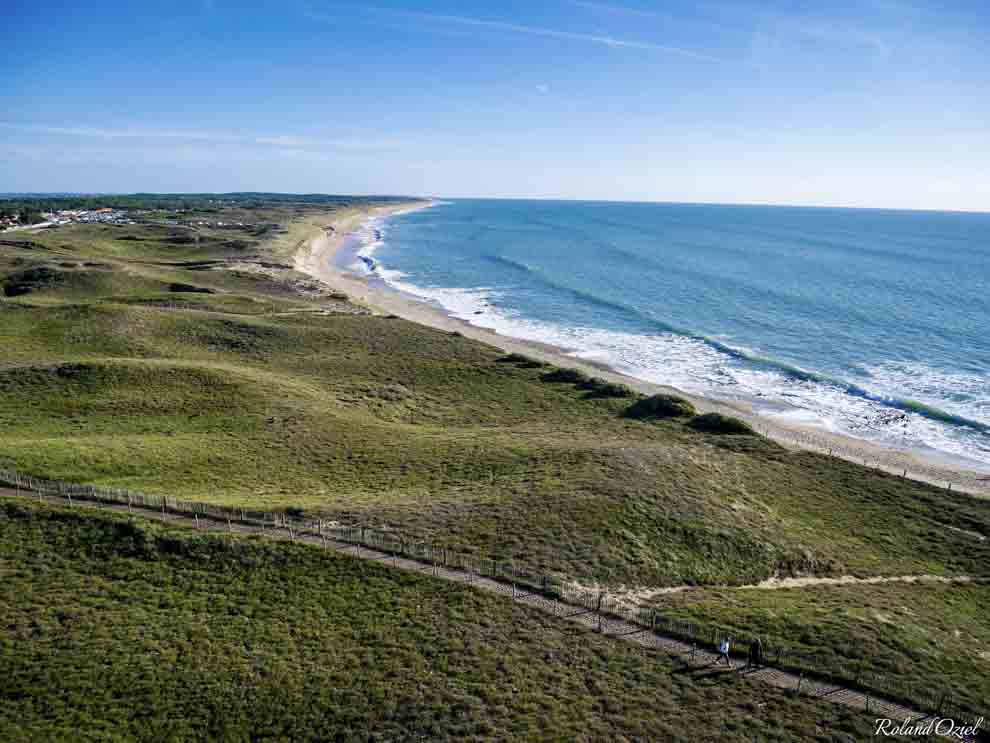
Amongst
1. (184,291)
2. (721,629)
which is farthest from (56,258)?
(721,629)

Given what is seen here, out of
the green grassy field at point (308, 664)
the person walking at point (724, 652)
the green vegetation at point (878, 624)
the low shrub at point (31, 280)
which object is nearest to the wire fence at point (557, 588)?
the green vegetation at point (878, 624)

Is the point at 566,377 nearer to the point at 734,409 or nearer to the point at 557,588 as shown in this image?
the point at 734,409

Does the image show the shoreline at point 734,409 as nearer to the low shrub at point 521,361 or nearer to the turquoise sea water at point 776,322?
the turquoise sea water at point 776,322

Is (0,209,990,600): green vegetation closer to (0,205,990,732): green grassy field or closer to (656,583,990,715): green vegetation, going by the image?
(0,205,990,732): green grassy field

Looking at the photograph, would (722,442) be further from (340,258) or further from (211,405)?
(340,258)

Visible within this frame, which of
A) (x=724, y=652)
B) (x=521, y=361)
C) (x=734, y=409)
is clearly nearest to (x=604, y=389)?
(x=521, y=361)

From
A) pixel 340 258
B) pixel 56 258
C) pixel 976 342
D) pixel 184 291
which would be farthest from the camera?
pixel 340 258
